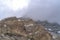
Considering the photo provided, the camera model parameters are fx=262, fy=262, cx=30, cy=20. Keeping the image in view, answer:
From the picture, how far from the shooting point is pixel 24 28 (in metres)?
20.3

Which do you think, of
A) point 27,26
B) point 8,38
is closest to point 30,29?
point 27,26

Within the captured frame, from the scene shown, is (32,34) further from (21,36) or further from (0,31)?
(0,31)

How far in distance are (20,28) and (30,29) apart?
814 mm

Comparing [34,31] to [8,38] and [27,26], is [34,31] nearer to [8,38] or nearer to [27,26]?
[27,26]

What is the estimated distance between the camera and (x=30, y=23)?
20844mm

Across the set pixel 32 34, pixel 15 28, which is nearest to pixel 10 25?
pixel 15 28

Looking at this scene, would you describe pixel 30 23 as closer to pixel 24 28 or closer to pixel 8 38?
pixel 24 28

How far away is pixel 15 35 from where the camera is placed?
19.7 metres

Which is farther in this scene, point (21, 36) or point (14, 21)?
point (14, 21)

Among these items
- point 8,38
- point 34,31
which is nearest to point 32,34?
point 34,31

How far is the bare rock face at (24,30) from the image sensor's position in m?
19.7

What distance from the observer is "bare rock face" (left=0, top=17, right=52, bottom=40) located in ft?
64.6

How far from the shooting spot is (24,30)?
66.0ft

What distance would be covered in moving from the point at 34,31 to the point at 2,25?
2.53 metres
